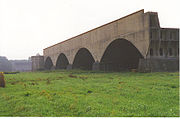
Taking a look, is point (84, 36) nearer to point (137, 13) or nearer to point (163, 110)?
point (137, 13)

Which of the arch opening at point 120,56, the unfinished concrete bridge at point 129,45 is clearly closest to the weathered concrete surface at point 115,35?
the unfinished concrete bridge at point 129,45

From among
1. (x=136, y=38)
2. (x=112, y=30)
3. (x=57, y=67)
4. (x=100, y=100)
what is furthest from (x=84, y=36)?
(x=100, y=100)

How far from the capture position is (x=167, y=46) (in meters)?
27.2

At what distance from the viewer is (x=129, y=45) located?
117 ft

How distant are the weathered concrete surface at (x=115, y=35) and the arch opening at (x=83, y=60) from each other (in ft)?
4.43

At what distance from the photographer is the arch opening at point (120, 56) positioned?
35.9 meters

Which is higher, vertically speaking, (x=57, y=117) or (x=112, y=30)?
(x=112, y=30)

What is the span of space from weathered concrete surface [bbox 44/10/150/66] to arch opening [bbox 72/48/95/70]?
1352 millimetres

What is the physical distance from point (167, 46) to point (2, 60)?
12759cm

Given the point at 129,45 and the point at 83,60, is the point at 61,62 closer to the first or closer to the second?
the point at 83,60

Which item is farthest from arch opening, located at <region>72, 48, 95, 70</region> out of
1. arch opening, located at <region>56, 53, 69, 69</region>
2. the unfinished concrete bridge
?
arch opening, located at <region>56, 53, 69, 69</region>

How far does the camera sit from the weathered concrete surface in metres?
26.3

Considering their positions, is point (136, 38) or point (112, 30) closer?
point (136, 38)

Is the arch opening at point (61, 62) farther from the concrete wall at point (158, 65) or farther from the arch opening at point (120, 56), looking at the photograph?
the concrete wall at point (158, 65)
